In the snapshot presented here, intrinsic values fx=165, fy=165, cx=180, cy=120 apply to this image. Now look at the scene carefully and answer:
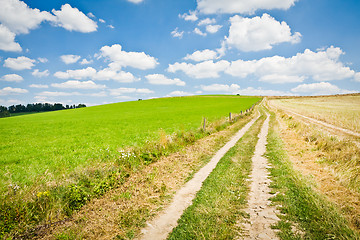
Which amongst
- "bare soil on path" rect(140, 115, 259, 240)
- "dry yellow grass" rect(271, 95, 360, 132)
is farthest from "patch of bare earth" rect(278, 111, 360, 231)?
"dry yellow grass" rect(271, 95, 360, 132)

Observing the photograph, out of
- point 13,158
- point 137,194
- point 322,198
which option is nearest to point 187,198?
point 137,194

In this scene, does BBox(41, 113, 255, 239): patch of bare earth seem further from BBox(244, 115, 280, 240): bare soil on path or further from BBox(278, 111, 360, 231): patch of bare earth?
Answer: BBox(278, 111, 360, 231): patch of bare earth

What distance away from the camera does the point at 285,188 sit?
5.91 metres

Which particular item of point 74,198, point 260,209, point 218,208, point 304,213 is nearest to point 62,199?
point 74,198

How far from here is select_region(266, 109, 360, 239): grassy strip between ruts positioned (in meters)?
3.78

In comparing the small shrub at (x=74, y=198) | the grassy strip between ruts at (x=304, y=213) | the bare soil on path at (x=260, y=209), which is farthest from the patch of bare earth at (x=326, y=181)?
the small shrub at (x=74, y=198)

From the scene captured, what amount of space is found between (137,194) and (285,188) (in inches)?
207

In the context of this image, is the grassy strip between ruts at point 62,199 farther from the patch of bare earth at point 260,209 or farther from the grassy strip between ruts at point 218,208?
the patch of bare earth at point 260,209

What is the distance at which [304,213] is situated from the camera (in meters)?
4.49

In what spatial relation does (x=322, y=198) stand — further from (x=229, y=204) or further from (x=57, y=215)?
(x=57, y=215)

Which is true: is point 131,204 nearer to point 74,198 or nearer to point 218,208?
point 74,198

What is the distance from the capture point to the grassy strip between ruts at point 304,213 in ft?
12.4

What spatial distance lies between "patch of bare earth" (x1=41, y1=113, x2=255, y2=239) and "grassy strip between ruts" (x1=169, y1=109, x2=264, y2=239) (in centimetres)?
104

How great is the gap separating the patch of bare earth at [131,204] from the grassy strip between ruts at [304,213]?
3.41 m
